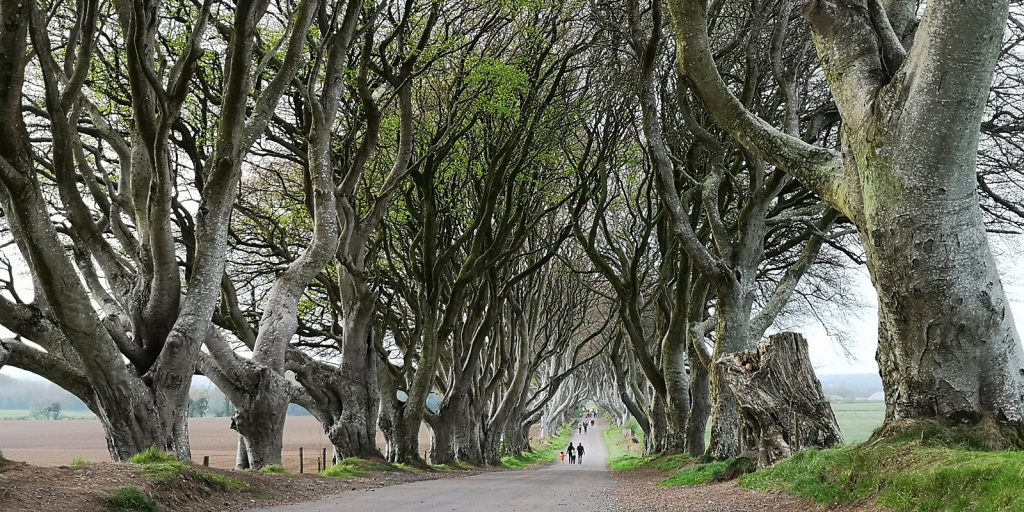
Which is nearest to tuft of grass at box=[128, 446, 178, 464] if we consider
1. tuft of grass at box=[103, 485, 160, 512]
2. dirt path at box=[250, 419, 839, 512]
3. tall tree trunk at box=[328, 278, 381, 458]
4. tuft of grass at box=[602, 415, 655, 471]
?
tuft of grass at box=[103, 485, 160, 512]

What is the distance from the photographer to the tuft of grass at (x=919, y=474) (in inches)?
174

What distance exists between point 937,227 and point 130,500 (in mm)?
7030

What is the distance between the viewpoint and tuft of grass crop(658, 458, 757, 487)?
32.9ft

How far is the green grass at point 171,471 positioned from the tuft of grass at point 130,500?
0.41m

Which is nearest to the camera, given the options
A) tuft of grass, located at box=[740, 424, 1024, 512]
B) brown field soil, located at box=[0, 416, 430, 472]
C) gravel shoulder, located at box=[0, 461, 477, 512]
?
tuft of grass, located at box=[740, 424, 1024, 512]

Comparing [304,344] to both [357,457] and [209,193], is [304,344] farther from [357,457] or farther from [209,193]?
[209,193]

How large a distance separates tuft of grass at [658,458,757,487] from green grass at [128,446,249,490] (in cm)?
637

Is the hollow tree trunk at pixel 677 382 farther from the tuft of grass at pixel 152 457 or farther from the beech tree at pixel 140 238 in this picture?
the tuft of grass at pixel 152 457

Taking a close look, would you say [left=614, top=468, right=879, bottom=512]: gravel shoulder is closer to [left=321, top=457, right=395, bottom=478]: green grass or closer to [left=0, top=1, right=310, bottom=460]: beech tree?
[left=321, top=457, right=395, bottom=478]: green grass

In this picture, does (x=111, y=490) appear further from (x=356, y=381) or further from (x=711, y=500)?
(x=356, y=381)

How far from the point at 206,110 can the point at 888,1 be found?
1133cm

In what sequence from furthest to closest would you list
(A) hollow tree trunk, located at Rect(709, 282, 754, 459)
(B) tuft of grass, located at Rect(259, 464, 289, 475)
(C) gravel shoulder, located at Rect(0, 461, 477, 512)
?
(A) hollow tree trunk, located at Rect(709, 282, 754, 459)
(B) tuft of grass, located at Rect(259, 464, 289, 475)
(C) gravel shoulder, located at Rect(0, 461, 477, 512)

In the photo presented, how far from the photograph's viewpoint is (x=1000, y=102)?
1296 centimetres

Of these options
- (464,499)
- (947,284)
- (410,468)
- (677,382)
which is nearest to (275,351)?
(464,499)
